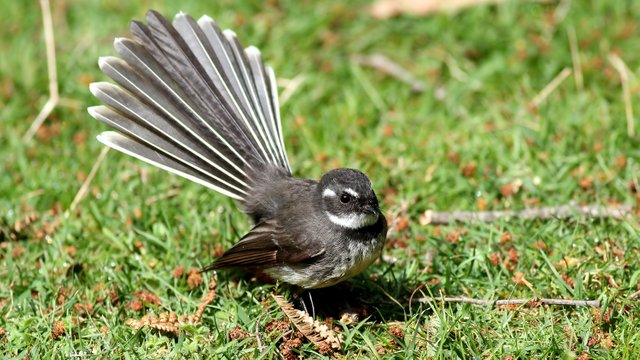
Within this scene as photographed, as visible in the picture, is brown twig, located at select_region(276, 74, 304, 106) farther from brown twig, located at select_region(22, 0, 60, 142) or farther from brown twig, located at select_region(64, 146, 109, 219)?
brown twig, located at select_region(22, 0, 60, 142)

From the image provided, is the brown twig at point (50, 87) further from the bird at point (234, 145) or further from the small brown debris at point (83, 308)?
the small brown debris at point (83, 308)

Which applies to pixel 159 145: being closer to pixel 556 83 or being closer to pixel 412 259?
pixel 412 259

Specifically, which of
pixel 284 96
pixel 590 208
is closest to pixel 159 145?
pixel 284 96

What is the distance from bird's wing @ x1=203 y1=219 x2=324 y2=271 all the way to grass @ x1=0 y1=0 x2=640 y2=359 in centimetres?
30

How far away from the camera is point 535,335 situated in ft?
16.6

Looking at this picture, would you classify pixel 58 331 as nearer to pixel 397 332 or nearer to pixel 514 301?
pixel 397 332

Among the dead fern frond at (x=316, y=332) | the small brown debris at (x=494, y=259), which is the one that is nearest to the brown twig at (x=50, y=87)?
the dead fern frond at (x=316, y=332)

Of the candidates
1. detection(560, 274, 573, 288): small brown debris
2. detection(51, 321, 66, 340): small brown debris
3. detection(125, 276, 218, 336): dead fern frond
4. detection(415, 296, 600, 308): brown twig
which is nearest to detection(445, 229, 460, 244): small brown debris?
detection(415, 296, 600, 308): brown twig

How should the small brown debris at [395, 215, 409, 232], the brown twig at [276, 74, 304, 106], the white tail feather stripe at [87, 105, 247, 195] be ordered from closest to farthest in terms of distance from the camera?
1. the white tail feather stripe at [87, 105, 247, 195]
2. the small brown debris at [395, 215, 409, 232]
3. the brown twig at [276, 74, 304, 106]

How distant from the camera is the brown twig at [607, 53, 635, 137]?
7207 millimetres

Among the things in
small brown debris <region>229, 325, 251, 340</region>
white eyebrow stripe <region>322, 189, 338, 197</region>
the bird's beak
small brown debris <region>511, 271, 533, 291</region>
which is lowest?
small brown debris <region>511, 271, 533, 291</region>

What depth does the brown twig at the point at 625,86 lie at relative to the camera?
721 cm

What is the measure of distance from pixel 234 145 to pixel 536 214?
7.83 feet

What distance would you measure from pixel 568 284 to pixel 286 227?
77.4 inches
